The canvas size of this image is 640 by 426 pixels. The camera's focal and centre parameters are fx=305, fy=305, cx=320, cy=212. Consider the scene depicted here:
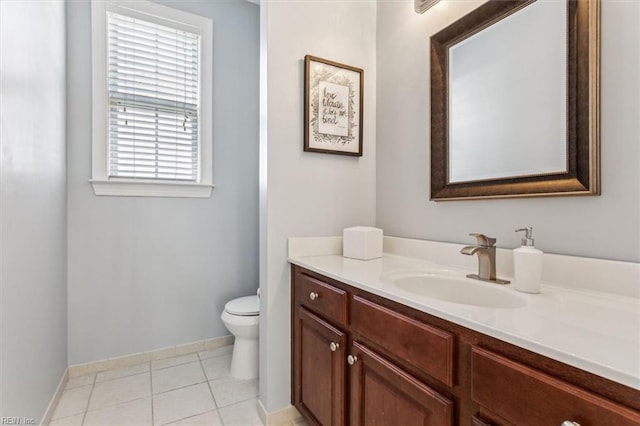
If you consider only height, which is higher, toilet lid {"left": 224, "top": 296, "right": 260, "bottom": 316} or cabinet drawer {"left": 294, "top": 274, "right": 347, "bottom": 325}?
cabinet drawer {"left": 294, "top": 274, "right": 347, "bottom": 325}

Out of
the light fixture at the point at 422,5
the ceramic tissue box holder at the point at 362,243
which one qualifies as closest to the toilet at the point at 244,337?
the ceramic tissue box holder at the point at 362,243

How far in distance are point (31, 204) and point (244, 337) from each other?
1305mm

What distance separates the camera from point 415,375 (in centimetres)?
86

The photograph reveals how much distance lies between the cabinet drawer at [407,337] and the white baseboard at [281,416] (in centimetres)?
83

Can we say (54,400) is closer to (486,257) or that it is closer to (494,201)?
(486,257)

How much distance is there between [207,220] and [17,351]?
130 cm

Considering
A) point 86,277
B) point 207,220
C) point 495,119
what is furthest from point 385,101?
point 86,277

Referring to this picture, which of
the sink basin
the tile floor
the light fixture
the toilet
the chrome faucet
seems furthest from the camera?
the toilet

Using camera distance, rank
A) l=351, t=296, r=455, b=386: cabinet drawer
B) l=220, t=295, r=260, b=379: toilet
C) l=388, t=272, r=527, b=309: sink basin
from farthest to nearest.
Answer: l=220, t=295, r=260, b=379: toilet → l=388, t=272, r=527, b=309: sink basin → l=351, t=296, r=455, b=386: cabinet drawer

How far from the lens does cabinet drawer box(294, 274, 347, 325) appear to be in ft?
3.83

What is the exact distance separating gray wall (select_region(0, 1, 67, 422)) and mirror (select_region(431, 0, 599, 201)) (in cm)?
176

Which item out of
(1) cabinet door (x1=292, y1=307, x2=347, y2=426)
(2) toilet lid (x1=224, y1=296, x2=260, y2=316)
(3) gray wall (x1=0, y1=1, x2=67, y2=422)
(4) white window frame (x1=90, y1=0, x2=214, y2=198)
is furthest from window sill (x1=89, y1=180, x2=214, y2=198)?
(1) cabinet door (x1=292, y1=307, x2=347, y2=426)

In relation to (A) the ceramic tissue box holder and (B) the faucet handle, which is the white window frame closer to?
(A) the ceramic tissue box holder

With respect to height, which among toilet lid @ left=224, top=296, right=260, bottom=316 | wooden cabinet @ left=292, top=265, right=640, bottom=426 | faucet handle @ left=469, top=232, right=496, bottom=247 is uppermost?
faucet handle @ left=469, top=232, right=496, bottom=247
